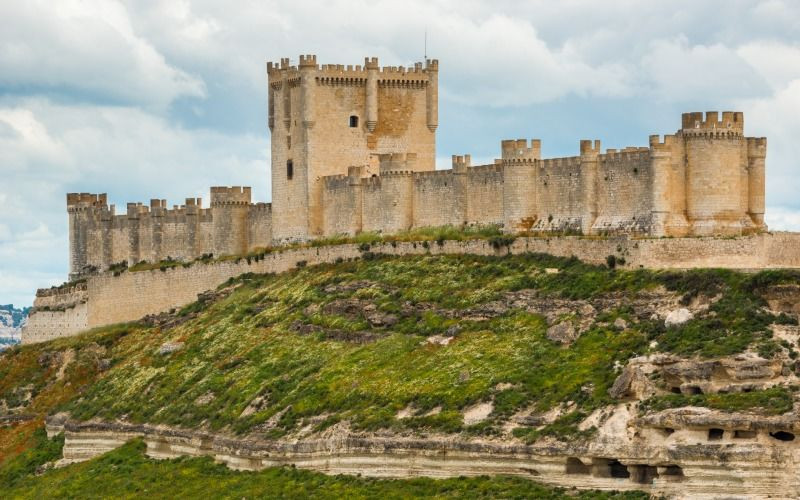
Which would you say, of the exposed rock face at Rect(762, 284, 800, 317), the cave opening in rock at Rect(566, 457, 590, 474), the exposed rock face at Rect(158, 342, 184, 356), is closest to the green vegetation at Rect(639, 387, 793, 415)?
the cave opening in rock at Rect(566, 457, 590, 474)

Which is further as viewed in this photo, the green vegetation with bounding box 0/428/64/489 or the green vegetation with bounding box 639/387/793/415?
the green vegetation with bounding box 0/428/64/489

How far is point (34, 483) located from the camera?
79.2m

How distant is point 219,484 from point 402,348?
8272mm

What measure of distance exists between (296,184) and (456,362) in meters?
23.3

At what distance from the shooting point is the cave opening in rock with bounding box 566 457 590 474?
61.7 m

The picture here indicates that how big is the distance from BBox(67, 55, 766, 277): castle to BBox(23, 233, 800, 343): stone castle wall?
1.48 metres

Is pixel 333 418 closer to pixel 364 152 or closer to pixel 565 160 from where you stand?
pixel 565 160

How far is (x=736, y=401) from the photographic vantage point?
59.8 meters

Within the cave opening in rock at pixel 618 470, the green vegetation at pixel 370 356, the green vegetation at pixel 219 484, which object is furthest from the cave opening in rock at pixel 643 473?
the green vegetation at pixel 370 356

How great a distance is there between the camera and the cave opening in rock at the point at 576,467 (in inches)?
2427

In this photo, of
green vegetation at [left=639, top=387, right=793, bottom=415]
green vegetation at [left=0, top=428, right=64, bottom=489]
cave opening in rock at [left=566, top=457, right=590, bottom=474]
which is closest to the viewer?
green vegetation at [left=639, top=387, right=793, bottom=415]

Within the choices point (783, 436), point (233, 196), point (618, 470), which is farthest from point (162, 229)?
point (783, 436)

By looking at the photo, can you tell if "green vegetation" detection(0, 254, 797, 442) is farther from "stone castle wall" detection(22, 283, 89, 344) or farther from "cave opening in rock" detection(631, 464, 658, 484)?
"stone castle wall" detection(22, 283, 89, 344)

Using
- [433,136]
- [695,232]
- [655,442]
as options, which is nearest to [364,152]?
[433,136]
